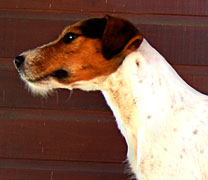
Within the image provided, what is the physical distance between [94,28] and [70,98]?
1.02 m

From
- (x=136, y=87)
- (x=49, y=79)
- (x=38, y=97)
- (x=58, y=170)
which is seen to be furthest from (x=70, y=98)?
(x=136, y=87)

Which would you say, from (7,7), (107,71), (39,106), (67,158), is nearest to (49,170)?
(67,158)

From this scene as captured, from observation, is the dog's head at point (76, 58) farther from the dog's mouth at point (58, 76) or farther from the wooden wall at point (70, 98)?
the wooden wall at point (70, 98)

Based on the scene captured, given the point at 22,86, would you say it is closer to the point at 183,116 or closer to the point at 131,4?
the point at 131,4

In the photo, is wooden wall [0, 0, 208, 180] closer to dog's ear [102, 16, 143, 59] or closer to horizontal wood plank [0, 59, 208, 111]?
horizontal wood plank [0, 59, 208, 111]

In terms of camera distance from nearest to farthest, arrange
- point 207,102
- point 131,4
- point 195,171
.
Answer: point 195,171 < point 207,102 < point 131,4

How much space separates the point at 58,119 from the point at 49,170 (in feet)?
1.07

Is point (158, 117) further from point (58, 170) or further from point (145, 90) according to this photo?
point (58, 170)

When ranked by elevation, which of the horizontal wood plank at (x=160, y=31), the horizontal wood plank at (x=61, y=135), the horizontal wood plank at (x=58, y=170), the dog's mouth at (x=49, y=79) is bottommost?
the horizontal wood plank at (x=58, y=170)

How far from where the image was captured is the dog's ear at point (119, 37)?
2.33 m

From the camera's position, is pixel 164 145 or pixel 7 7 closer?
pixel 164 145

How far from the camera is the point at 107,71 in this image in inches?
95.6

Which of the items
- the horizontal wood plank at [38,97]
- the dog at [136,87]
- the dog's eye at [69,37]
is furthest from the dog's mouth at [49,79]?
the horizontal wood plank at [38,97]

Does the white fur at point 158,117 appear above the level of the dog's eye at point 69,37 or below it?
below
